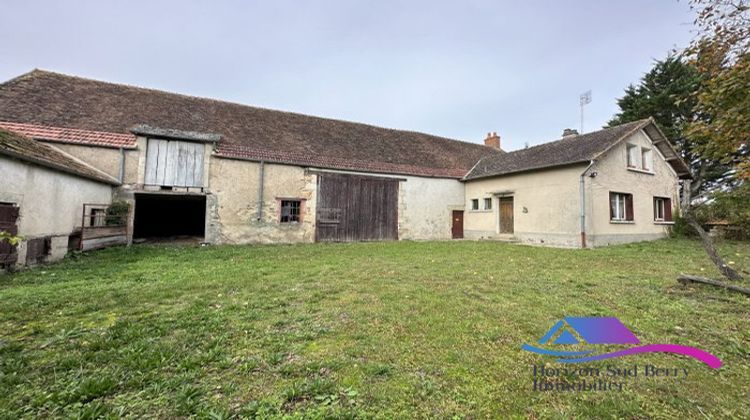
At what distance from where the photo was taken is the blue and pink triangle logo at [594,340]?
9.32ft

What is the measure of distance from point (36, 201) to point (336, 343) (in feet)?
28.3

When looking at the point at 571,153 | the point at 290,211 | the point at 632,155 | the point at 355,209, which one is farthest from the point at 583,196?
the point at 290,211

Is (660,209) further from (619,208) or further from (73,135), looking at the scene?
(73,135)

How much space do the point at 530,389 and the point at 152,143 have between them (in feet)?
45.4

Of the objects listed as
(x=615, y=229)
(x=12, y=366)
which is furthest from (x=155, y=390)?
(x=615, y=229)

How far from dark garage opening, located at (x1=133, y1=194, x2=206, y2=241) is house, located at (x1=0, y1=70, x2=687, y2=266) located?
0.46ft

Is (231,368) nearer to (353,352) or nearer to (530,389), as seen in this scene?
(353,352)

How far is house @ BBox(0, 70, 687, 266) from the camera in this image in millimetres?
11234

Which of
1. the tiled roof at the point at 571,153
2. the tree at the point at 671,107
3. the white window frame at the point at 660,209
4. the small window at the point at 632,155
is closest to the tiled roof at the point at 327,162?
the tiled roof at the point at 571,153

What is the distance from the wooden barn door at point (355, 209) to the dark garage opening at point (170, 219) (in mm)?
7126

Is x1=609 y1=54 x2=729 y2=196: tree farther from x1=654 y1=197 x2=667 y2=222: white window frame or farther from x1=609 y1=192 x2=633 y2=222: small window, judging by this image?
x1=609 y1=192 x2=633 y2=222: small window

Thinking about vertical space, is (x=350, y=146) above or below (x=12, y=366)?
above

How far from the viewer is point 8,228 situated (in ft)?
20.5

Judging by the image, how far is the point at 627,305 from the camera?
14.3ft
